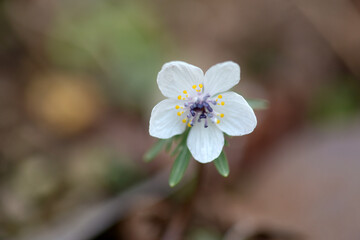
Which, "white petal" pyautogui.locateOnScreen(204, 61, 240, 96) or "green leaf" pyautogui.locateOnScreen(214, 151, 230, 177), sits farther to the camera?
"green leaf" pyautogui.locateOnScreen(214, 151, 230, 177)

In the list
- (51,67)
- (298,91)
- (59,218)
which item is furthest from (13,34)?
(298,91)

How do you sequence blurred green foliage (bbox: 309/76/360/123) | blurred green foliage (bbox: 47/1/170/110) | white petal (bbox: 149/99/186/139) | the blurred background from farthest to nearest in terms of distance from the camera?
blurred green foliage (bbox: 47/1/170/110) < blurred green foliage (bbox: 309/76/360/123) < the blurred background < white petal (bbox: 149/99/186/139)

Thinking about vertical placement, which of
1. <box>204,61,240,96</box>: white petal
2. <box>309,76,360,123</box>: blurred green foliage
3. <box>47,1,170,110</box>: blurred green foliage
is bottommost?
<box>204,61,240,96</box>: white petal

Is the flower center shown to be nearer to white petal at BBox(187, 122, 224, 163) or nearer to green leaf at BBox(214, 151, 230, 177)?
white petal at BBox(187, 122, 224, 163)

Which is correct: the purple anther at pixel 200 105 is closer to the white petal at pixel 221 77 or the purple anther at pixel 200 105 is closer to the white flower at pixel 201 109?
the white flower at pixel 201 109

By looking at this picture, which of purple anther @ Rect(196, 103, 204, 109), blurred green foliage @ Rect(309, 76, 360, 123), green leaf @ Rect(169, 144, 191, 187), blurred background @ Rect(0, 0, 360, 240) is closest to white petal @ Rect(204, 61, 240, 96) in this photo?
purple anther @ Rect(196, 103, 204, 109)

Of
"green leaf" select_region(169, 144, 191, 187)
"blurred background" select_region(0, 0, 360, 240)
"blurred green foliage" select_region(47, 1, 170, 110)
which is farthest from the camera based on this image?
"blurred green foliage" select_region(47, 1, 170, 110)
